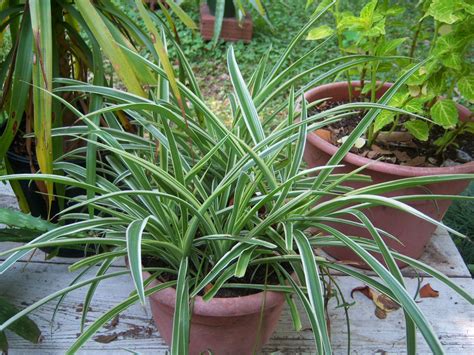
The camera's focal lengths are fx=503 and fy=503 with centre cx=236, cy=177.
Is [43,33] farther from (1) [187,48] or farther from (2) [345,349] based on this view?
(1) [187,48]

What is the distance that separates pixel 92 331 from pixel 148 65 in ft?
1.57

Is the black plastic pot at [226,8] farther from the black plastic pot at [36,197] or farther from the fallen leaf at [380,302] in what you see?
the fallen leaf at [380,302]

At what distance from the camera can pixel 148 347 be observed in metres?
1.00

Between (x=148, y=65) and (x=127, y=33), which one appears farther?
(x=127, y=33)

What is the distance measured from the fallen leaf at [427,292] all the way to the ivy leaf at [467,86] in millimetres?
434

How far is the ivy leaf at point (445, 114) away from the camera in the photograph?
1.07 m

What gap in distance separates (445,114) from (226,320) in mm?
643

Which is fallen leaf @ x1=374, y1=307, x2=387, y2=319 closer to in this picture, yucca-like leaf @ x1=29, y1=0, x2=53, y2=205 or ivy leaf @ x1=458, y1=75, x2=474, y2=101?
ivy leaf @ x1=458, y1=75, x2=474, y2=101

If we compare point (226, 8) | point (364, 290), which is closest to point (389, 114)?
point (364, 290)

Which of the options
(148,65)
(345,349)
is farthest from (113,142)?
(345,349)

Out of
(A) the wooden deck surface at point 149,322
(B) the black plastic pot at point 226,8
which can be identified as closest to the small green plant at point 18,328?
(A) the wooden deck surface at point 149,322

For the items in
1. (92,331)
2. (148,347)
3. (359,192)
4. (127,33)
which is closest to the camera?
(92,331)

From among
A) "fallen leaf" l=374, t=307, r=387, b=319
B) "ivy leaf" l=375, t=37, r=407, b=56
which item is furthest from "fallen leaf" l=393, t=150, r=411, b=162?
"fallen leaf" l=374, t=307, r=387, b=319

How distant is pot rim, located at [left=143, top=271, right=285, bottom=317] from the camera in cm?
82
